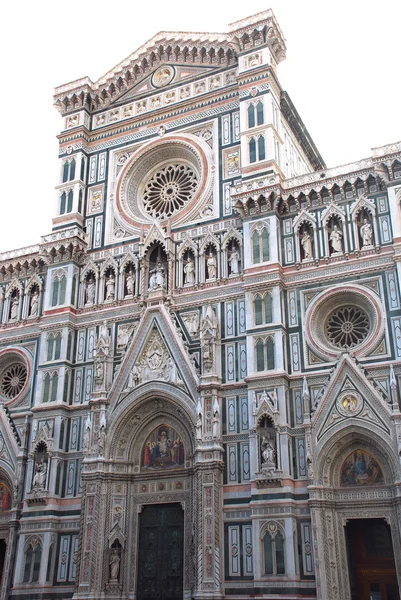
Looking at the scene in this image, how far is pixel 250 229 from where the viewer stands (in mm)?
26781

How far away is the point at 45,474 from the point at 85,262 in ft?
29.9

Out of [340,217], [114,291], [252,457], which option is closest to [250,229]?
[340,217]

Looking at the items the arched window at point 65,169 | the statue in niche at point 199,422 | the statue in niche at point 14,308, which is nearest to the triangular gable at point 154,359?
the statue in niche at point 199,422

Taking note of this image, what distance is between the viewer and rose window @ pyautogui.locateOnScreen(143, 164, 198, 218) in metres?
30.1

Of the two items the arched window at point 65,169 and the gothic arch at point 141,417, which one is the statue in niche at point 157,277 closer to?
the gothic arch at point 141,417

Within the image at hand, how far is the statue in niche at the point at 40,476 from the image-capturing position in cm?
2634

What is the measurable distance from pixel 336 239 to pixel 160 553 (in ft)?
41.6

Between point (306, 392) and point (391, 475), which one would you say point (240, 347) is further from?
point (391, 475)

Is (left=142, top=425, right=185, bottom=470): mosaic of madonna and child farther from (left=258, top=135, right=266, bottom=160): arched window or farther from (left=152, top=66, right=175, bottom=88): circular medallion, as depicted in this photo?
(left=152, top=66, right=175, bottom=88): circular medallion

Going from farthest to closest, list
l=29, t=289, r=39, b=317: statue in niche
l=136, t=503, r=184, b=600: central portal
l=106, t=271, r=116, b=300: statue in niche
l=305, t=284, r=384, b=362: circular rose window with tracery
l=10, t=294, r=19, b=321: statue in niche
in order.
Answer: l=10, t=294, r=19, b=321: statue in niche
l=29, t=289, r=39, b=317: statue in niche
l=106, t=271, r=116, b=300: statue in niche
l=136, t=503, r=184, b=600: central portal
l=305, t=284, r=384, b=362: circular rose window with tracery

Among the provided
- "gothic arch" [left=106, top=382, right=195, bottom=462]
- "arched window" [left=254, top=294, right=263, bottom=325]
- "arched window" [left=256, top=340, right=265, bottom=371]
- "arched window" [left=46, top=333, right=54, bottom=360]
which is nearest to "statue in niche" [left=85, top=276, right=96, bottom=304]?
"arched window" [left=46, top=333, right=54, bottom=360]

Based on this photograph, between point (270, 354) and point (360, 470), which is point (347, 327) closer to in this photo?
point (270, 354)

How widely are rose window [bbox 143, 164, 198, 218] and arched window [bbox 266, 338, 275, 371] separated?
8149 mm

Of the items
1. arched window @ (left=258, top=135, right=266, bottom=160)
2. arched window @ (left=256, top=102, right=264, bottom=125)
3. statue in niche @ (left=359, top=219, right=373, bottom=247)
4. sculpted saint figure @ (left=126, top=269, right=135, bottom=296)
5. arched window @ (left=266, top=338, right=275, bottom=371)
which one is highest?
arched window @ (left=256, top=102, right=264, bottom=125)
